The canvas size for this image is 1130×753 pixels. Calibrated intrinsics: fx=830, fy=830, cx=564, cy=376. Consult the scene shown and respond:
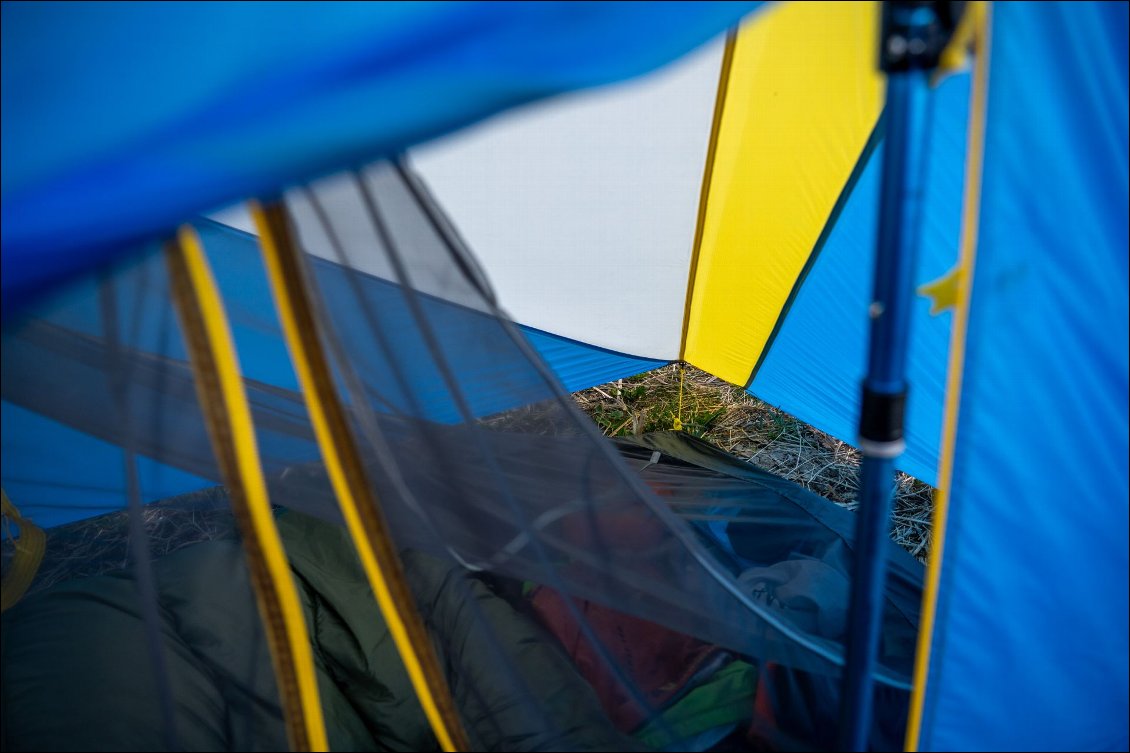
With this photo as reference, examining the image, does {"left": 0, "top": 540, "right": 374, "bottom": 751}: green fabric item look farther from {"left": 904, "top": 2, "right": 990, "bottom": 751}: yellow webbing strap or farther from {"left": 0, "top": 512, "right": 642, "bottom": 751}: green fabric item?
{"left": 904, "top": 2, "right": 990, "bottom": 751}: yellow webbing strap

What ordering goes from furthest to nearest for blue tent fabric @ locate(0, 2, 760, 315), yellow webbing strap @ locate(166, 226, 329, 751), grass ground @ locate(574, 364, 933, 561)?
grass ground @ locate(574, 364, 933, 561), yellow webbing strap @ locate(166, 226, 329, 751), blue tent fabric @ locate(0, 2, 760, 315)

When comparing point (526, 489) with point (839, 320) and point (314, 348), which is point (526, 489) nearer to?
point (314, 348)

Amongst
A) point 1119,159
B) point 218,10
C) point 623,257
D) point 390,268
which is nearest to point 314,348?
point 390,268

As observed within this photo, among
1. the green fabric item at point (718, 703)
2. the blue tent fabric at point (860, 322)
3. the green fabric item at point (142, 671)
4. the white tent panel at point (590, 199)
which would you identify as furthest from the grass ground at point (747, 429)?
the green fabric item at point (142, 671)

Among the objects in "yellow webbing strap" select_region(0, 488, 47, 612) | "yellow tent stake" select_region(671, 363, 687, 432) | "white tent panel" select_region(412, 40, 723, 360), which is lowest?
"yellow webbing strap" select_region(0, 488, 47, 612)

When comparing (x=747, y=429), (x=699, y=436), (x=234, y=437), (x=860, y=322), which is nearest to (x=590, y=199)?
(x=860, y=322)

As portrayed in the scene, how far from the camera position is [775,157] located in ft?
5.09

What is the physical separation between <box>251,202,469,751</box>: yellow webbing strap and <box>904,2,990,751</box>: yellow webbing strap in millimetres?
521

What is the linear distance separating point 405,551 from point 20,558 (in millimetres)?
625

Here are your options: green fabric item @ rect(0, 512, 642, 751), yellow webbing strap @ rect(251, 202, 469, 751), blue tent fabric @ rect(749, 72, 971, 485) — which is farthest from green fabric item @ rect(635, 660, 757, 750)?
blue tent fabric @ rect(749, 72, 971, 485)

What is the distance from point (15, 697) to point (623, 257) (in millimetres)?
1311

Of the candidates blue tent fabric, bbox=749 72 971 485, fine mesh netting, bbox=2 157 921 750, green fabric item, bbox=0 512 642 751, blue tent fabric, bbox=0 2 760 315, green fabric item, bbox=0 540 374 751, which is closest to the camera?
blue tent fabric, bbox=0 2 760 315

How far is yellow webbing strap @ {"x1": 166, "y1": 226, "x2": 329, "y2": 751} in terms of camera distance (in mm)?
698

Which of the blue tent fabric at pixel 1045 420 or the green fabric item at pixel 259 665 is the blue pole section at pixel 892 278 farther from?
the green fabric item at pixel 259 665
